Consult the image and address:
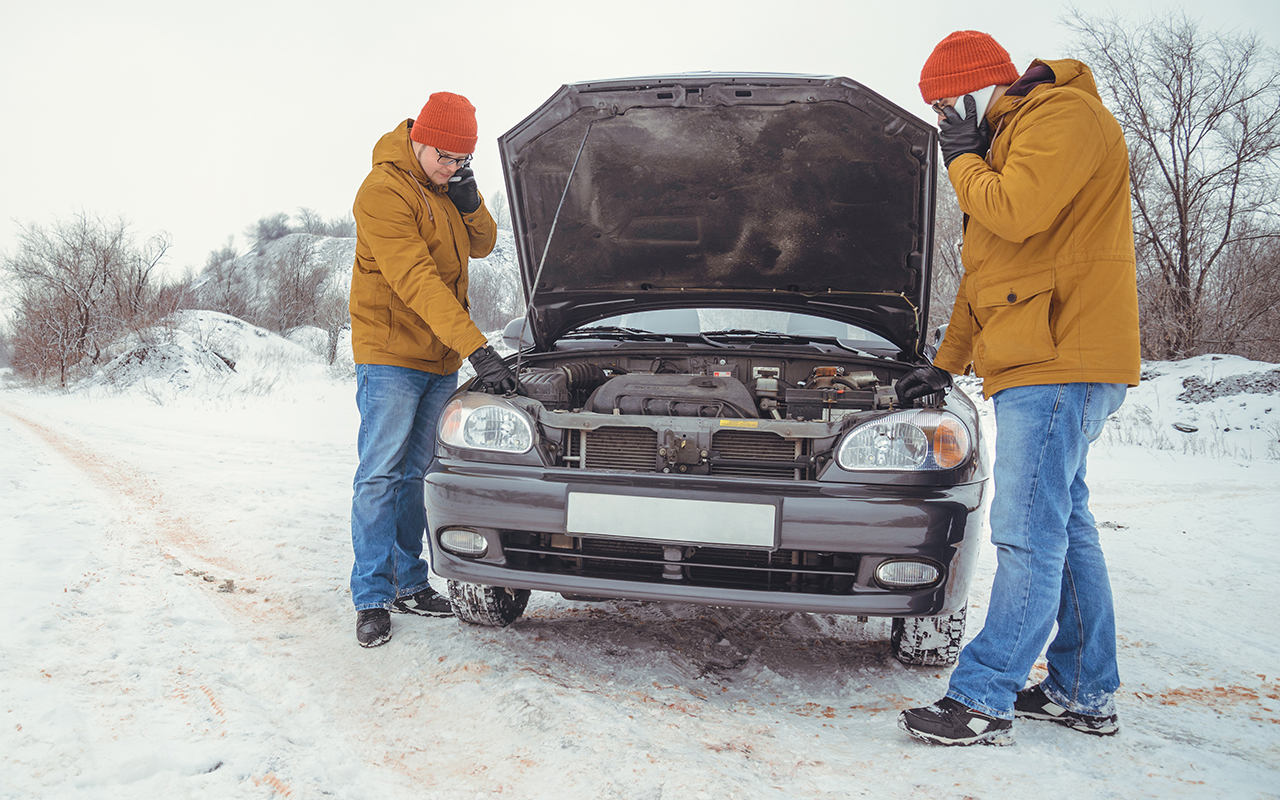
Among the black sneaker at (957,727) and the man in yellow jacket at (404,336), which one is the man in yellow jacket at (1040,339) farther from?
the man in yellow jacket at (404,336)

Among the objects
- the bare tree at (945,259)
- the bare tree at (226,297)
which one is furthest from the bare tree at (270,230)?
the bare tree at (945,259)

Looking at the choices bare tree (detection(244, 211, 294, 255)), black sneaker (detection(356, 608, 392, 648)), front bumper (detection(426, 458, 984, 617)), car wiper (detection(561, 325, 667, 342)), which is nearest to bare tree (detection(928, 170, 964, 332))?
car wiper (detection(561, 325, 667, 342))

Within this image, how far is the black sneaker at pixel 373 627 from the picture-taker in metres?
2.64

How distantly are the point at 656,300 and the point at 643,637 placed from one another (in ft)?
5.59

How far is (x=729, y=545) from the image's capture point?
2.11 metres

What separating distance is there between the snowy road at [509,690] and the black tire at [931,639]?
65 millimetres

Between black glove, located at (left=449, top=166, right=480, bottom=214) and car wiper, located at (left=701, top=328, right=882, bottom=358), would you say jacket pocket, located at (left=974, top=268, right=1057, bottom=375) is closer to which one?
car wiper, located at (left=701, top=328, right=882, bottom=358)

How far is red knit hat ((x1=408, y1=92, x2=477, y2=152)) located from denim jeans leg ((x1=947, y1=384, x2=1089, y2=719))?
7.49 ft

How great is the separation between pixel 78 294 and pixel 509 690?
2366 cm

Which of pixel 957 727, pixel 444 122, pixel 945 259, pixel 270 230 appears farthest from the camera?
pixel 270 230

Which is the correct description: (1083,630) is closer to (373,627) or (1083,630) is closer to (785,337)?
(785,337)

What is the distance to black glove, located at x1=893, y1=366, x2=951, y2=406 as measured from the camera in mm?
2387

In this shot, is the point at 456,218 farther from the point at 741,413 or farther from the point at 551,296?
the point at 741,413

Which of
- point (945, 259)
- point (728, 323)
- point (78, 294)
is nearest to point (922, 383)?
point (728, 323)
